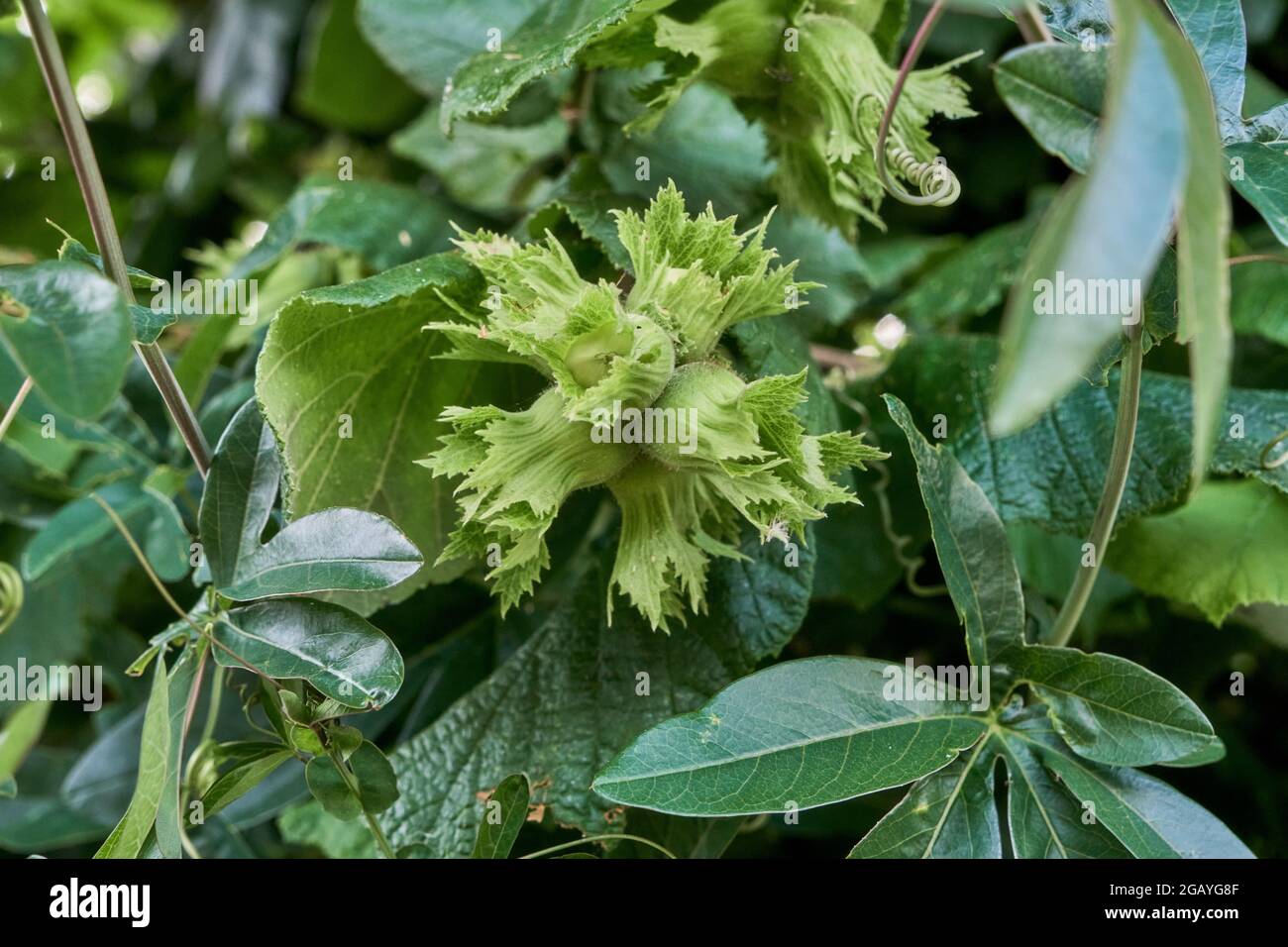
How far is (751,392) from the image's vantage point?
34 cm

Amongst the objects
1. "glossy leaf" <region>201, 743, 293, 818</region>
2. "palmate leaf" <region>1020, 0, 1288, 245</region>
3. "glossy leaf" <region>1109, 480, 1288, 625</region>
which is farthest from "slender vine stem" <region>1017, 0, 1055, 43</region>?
"glossy leaf" <region>201, 743, 293, 818</region>

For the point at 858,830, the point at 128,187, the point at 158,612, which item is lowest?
the point at 858,830

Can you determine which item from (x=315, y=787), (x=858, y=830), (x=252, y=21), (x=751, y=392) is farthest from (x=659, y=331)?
(x=252, y=21)

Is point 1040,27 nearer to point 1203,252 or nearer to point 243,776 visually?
point 1203,252

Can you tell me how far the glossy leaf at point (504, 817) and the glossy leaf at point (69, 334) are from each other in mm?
181

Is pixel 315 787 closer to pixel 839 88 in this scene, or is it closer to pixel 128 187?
pixel 839 88

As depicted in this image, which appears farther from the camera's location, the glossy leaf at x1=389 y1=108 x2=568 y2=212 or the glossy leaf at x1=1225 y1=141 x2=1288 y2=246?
the glossy leaf at x1=389 y1=108 x2=568 y2=212

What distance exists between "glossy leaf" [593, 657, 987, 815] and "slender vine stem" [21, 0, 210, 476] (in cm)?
20

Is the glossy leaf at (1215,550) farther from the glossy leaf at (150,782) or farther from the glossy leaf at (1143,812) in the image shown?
the glossy leaf at (150,782)

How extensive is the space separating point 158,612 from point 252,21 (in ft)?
1.77

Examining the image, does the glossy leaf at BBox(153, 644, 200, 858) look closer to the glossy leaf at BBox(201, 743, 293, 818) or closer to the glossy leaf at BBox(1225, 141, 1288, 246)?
the glossy leaf at BBox(201, 743, 293, 818)

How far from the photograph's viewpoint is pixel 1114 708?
37cm

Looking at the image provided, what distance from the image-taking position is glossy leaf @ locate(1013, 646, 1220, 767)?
0.35 m

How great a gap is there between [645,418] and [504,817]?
15 cm
